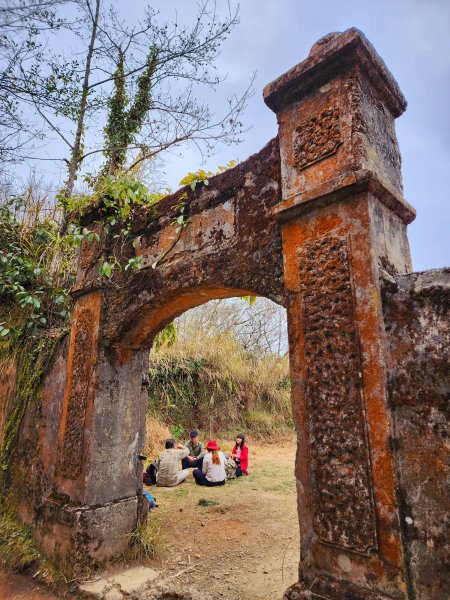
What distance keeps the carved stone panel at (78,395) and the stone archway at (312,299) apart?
0.02m

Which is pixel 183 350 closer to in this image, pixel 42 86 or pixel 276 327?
pixel 276 327

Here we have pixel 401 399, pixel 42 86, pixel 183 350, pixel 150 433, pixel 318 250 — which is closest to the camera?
pixel 401 399

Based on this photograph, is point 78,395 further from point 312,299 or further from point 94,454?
point 312,299

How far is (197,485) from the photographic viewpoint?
6.45 metres

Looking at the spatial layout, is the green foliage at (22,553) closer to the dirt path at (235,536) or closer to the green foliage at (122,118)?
the dirt path at (235,536)

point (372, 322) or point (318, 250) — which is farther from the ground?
point (318, 250)

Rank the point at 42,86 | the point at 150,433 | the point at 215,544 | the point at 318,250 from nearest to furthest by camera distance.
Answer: the point at 318,250 < the point at 215,544 < the point at 42,86 < the point at 150,433

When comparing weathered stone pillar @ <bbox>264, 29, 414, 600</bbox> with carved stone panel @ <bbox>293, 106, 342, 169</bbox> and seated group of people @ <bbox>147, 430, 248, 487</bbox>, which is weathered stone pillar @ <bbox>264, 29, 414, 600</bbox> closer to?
carved stone panel @ <bbox>293, 106, 342, 169</bbox>

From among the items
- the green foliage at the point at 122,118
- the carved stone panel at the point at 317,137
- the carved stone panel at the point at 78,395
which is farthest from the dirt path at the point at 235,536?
the green foliage at the point at 122,118

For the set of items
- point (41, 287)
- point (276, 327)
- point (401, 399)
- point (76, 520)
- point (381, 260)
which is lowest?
point (76, 520)

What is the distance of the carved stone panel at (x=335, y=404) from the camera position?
1.78m

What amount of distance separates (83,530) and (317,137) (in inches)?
133

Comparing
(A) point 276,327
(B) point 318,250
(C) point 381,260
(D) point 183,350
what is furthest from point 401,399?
(A) point 276,327

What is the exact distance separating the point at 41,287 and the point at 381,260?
13.4ft
